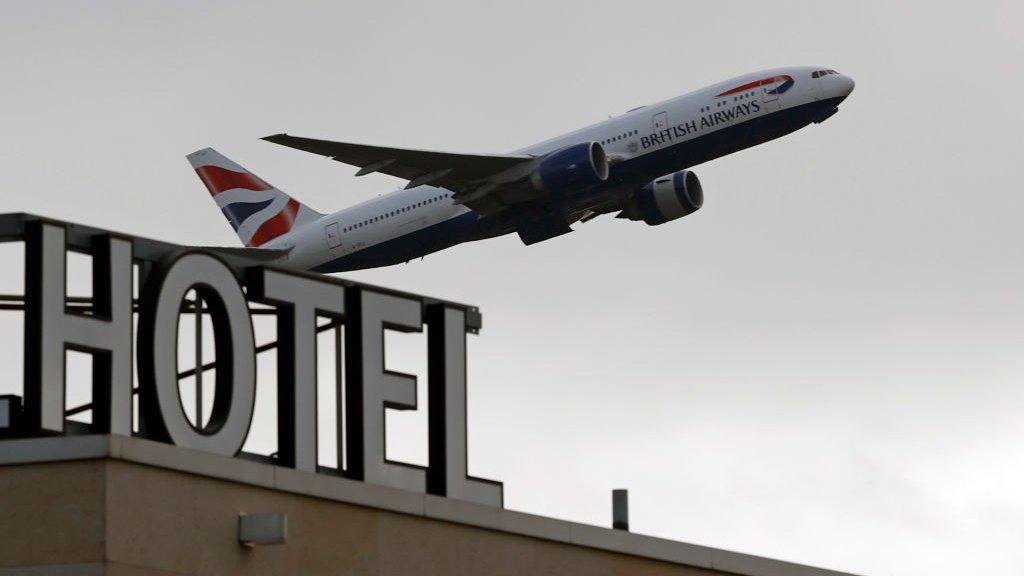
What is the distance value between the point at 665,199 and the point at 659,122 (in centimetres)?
733

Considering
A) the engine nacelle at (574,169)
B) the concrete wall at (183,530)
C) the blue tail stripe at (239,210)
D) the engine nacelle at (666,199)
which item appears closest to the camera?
the concrete wall at (183,530)

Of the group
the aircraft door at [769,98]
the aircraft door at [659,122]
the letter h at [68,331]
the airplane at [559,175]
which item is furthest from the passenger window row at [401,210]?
the letter h at [68,331]

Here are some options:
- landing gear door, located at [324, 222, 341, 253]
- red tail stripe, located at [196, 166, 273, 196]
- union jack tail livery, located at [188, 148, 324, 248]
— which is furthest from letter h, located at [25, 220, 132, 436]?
red tail stripe, located at [196, 166, 273, 196]

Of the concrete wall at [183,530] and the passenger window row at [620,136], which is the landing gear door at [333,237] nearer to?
the passenger window row at [620,136]

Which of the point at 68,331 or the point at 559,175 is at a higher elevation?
the point at 559,175

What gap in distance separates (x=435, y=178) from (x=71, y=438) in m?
43.2

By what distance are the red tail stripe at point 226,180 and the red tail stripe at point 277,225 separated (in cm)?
225

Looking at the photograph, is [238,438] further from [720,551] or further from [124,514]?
[720,551]

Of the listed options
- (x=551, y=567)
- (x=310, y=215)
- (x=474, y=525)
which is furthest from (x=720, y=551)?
(x=310, y=215)

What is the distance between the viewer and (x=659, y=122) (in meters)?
60.6

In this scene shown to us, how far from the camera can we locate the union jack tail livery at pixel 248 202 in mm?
73375

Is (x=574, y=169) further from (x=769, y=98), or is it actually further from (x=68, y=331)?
(x=68, y=331)

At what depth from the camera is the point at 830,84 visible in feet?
200

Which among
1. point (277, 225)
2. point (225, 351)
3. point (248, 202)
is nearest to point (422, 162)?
point (277, 225)
